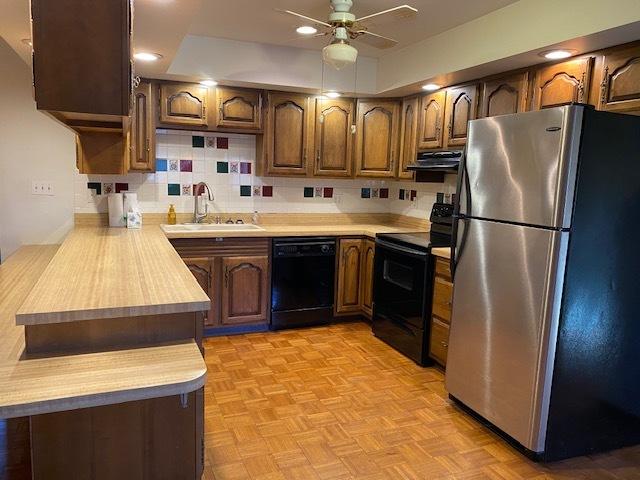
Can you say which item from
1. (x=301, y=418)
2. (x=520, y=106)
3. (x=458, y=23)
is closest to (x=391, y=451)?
(x=301, y=418)

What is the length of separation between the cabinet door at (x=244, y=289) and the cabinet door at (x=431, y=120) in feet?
5.23

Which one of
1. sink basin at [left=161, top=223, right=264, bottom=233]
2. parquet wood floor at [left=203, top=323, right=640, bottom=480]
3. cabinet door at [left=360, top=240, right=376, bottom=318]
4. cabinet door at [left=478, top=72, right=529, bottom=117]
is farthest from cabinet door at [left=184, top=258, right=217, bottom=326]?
cabinet door at [left=478, top=72, right=529, bottom=117]

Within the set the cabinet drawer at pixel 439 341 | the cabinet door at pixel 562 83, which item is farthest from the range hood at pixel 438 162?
the cabinet drawer at pixel 439 341

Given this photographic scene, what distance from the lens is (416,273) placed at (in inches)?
136

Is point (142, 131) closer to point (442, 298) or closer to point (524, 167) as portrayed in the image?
point (442, 298)

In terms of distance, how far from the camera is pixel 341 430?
102 inches

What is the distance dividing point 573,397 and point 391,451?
917 millimetres

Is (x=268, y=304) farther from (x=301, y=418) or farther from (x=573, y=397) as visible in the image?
(x=573, y=397)

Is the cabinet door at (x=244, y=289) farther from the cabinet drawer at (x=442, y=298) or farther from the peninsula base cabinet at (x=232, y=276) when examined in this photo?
the cabinet drawer at (x=442, y=298)

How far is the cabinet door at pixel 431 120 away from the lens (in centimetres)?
368

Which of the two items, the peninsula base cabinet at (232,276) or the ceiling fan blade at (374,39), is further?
the peninsula base cabinet at (232,276)

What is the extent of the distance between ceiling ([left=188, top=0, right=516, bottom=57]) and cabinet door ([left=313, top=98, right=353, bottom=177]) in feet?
1.89

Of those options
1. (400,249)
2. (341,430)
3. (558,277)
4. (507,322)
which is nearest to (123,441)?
(341,430)

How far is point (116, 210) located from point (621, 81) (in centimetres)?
332
